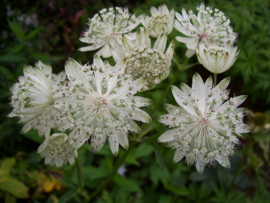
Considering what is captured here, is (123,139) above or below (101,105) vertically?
below

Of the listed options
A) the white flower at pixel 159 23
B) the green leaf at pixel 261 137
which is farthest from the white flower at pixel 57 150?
the green leaf at pixel 261 137

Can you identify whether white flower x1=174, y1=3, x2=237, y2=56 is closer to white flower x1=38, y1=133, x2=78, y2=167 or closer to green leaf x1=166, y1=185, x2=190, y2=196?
white flower x1=38, y1=133, x2=78, y2=167

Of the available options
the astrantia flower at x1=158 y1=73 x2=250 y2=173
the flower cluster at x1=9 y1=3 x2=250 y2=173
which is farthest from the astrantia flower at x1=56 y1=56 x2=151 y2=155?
the astrantia flower at x1=158 y1=73 x2=250 y2=173

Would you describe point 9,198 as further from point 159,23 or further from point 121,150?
point 159,23

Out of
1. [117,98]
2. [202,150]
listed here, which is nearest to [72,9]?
[117,98]

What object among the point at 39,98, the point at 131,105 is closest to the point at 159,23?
the point at 131,105

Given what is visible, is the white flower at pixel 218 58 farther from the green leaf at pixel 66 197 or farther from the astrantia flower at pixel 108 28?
the green leaf at pixel 66 197

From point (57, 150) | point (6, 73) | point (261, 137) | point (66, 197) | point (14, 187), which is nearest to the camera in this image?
point (57, 150)

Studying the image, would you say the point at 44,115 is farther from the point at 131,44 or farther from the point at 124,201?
the point at 124,201
